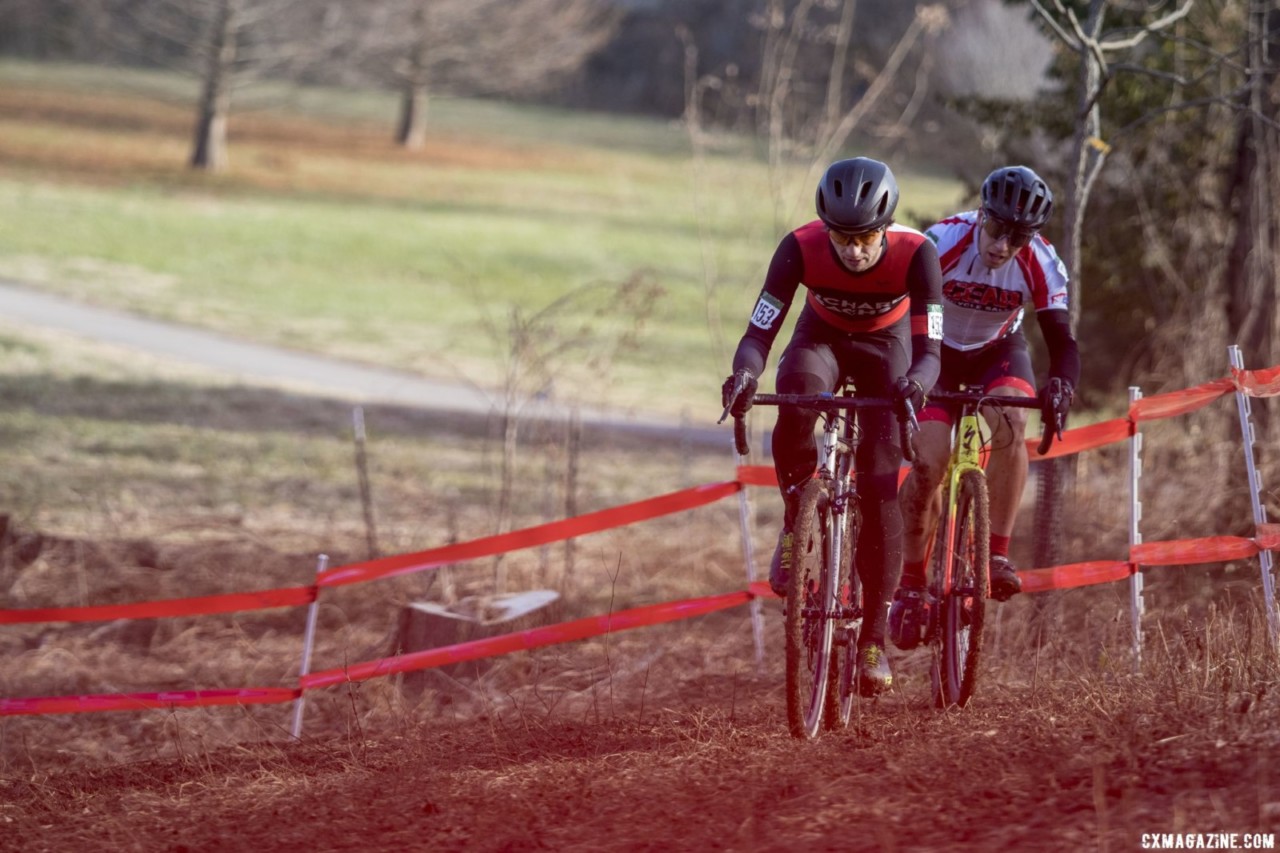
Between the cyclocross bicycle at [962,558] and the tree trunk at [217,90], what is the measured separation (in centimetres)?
3726

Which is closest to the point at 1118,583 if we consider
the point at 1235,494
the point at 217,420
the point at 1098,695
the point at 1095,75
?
the point at 1235,494

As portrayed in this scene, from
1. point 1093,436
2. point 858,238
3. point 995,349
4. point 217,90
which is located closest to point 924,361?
point 858,238

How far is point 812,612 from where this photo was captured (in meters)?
5.81

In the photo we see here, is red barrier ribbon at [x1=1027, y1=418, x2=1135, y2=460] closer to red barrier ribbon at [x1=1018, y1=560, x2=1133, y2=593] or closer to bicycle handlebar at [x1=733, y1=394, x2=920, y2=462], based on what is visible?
red barrier ribbon at [x1=1018, y1=560, x2=1133, y2=593]

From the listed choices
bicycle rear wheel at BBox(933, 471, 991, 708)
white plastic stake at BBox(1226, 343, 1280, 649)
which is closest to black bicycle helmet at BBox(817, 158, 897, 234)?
bicycle rear wheel at BBox(933, 471, 991, 708)

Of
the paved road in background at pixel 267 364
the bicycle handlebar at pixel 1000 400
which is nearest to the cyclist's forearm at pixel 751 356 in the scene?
the bicycle handlebar at pixel 1000 400

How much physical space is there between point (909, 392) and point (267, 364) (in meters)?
16.4

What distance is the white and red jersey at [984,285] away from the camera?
6520 mm

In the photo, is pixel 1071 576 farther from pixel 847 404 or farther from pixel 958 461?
pixel 847 404

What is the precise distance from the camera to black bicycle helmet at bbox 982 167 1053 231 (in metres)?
6.21

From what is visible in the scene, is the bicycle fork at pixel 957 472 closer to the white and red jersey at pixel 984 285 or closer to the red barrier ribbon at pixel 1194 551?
the white and red jersey at pixel 984 285

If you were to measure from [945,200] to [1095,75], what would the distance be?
3086 cm

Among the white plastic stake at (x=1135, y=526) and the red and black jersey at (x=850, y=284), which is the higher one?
the red and black jersey at (x=850, y=284)

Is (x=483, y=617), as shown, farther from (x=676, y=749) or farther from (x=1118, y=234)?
(x=1118, y=234)
